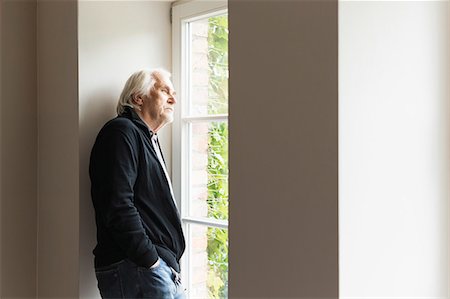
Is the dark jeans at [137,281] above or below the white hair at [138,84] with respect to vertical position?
below

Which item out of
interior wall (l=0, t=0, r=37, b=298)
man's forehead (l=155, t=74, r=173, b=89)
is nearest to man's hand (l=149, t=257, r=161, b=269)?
man's forehead (l=155, t=74, r=173, b=89)

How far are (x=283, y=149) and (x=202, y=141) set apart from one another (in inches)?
34.3

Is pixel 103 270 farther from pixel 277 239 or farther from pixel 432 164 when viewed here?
pixel 432 164

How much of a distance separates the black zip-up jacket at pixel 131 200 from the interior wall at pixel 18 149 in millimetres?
496

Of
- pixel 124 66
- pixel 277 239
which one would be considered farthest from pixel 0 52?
pixel 277 239

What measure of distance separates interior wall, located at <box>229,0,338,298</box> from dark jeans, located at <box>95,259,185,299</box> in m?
0.49

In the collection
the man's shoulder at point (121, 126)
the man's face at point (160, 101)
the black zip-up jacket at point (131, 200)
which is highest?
the man's face at point (160, 101)

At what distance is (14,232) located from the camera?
2658 mm

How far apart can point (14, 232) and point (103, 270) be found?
1.91ft

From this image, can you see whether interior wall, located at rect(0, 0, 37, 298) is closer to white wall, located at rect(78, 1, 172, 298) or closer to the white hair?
white wall, located at rect(78, 1, 172, 298)

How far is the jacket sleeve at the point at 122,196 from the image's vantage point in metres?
2.14

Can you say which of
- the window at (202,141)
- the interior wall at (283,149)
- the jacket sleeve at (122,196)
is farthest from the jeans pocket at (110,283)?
the interior wall at (283,149)

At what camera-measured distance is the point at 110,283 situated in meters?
2.28

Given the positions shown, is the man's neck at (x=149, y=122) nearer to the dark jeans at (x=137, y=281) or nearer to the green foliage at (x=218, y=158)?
the green foliage at (x=218, y=158)
